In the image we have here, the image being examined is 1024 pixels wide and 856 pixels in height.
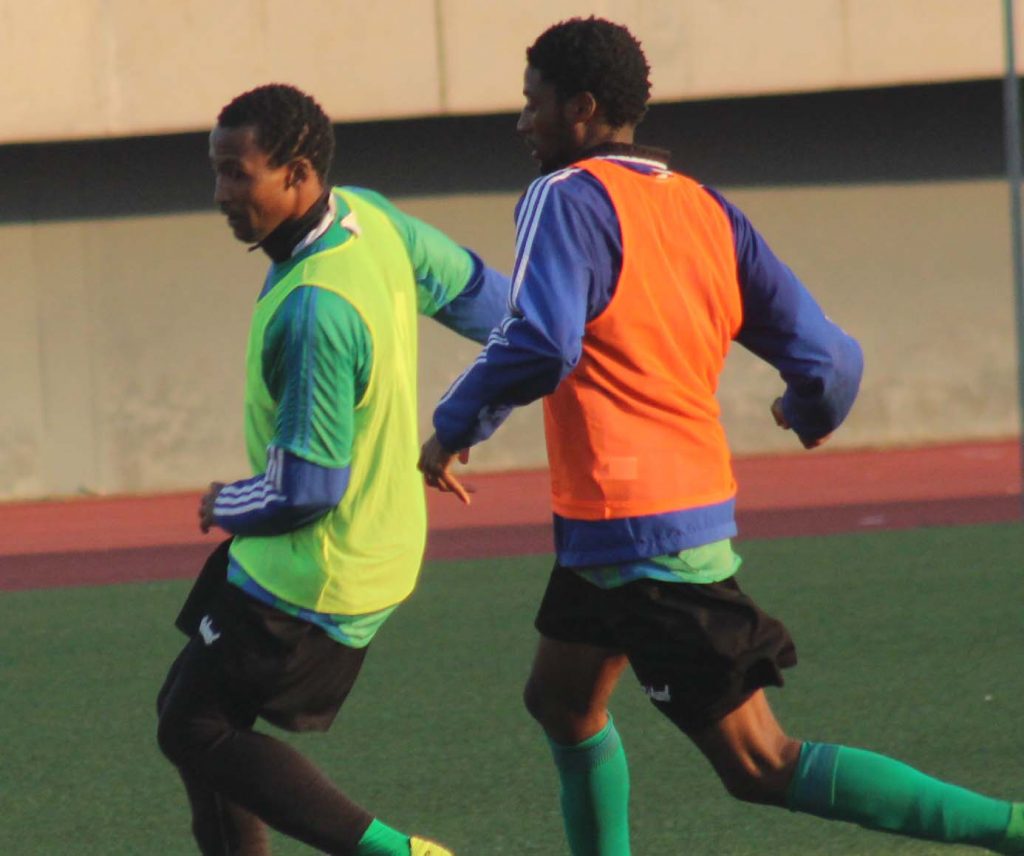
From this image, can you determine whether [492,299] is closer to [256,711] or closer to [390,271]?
[390,271]

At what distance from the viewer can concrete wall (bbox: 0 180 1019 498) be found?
54.4 ft

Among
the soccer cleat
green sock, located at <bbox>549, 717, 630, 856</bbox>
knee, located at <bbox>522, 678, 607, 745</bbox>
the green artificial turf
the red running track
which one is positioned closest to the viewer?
the soccer cleat

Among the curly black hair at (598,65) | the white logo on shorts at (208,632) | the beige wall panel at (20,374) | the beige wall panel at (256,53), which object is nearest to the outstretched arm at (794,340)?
the curly black hair at (598,65)

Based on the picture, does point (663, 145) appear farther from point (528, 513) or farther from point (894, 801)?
point (894, 801)

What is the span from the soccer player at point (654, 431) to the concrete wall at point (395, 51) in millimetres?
11546

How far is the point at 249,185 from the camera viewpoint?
12.6 feet

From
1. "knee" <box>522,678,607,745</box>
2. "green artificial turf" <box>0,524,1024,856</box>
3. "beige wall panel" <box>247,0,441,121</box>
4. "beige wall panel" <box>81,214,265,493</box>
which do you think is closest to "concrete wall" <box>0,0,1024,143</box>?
"beige wall panel" <box>247,0,441,121</box>

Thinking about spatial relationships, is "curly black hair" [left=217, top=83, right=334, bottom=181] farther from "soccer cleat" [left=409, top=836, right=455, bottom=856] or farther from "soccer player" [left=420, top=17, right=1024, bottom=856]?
"soccer cleat" [left=409, top=836, right=455, bottom=856]

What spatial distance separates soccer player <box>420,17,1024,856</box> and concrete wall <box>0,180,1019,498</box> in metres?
12.7

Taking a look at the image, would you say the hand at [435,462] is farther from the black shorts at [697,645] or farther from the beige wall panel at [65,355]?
the beige wall panel at [65,355]

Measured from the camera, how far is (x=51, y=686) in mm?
7453

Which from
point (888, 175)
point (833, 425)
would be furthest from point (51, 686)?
point (888, 175)

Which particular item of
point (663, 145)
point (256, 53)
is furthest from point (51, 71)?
point (663, 145)

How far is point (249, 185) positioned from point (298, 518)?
675mm
